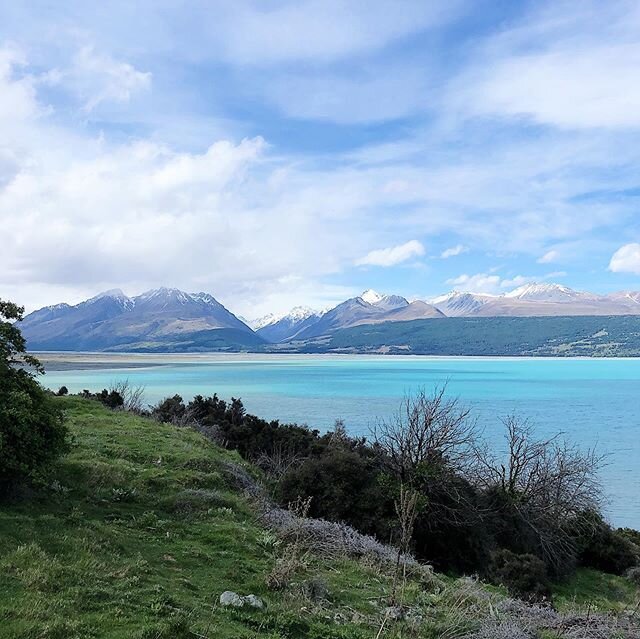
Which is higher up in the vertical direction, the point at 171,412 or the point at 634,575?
the point at 171,412

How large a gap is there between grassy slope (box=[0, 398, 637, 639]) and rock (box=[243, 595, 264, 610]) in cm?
19

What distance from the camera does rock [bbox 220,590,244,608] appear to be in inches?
349

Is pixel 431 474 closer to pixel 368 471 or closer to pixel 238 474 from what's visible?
pixel 368 471

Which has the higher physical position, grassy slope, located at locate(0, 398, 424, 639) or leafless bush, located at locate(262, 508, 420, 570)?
grassy slope, located at locate(0, 398, 424, 639)

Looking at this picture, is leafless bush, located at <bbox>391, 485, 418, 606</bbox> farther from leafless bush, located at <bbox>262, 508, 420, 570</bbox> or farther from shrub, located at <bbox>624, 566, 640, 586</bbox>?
shrub, located at <bbox>624, 566, 640, 586</bbox>

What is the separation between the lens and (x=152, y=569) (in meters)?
9.71

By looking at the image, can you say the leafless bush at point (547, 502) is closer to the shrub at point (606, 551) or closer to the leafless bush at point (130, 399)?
the shrub at point (606, 551)

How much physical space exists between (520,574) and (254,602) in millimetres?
11464

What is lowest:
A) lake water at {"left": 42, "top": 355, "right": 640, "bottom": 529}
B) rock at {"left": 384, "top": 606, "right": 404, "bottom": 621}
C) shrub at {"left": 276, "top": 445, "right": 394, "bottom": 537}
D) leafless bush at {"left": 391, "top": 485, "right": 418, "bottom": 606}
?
lake water at {"left": 42, "top": 355, "right": 640, "bottom": 529}

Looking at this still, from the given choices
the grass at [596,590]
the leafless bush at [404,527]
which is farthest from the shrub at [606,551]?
the leafless bush at [404,527]

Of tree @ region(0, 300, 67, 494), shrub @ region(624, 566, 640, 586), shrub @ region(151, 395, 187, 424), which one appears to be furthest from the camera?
shrub @ region(151, 395, 187, 424)

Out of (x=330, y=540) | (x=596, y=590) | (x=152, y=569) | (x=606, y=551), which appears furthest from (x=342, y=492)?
(x=606, y=551)

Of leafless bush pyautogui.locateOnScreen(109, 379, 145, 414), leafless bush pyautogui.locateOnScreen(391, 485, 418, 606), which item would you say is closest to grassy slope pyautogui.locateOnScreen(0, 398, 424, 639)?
leafless bush pyautogui.locateOnScreen(391, 485, 418, 606)

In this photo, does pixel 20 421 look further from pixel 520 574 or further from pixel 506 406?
pixel 506 406
